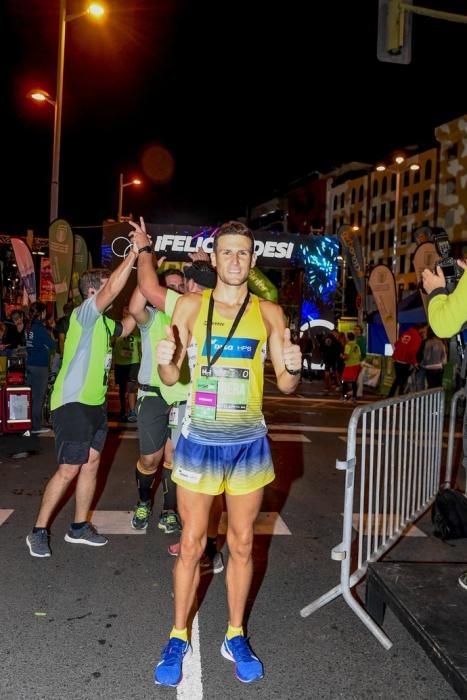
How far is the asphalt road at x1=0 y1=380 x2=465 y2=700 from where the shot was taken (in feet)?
9.40

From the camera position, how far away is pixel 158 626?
343 cm

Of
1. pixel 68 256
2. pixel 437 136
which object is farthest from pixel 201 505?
pixel 437 136

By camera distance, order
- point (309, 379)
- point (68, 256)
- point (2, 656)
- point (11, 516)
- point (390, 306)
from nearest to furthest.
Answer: point (2, 656) → point (11, 516) → point (68, 256) → point (390, 306) → point (309, 379)

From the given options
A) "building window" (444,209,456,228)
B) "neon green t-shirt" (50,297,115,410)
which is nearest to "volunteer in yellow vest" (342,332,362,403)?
"neon green t-shirt" (50,297,115,410)

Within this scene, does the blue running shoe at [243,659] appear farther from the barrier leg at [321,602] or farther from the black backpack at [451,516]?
the black backpack at [451,516]

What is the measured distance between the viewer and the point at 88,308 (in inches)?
169

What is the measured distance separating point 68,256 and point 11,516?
32.4ft

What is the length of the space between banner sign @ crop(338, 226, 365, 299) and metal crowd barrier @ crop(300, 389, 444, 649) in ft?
45.7

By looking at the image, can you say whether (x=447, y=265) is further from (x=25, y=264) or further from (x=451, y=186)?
(x=451, y=186)

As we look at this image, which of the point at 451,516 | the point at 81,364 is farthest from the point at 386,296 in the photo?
the point at 81,364

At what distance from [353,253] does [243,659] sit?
18085 mm

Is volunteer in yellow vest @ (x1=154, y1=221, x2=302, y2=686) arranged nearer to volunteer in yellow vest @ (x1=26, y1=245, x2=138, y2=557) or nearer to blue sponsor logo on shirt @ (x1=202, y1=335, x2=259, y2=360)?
blue sponsor logo on shirt @ (x1=202, y1=335, x2=259, y2=360)

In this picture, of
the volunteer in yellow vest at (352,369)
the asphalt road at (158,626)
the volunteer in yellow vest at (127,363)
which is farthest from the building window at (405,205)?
the asphalt road at (158,626)

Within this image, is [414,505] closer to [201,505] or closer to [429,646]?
[429,646]
